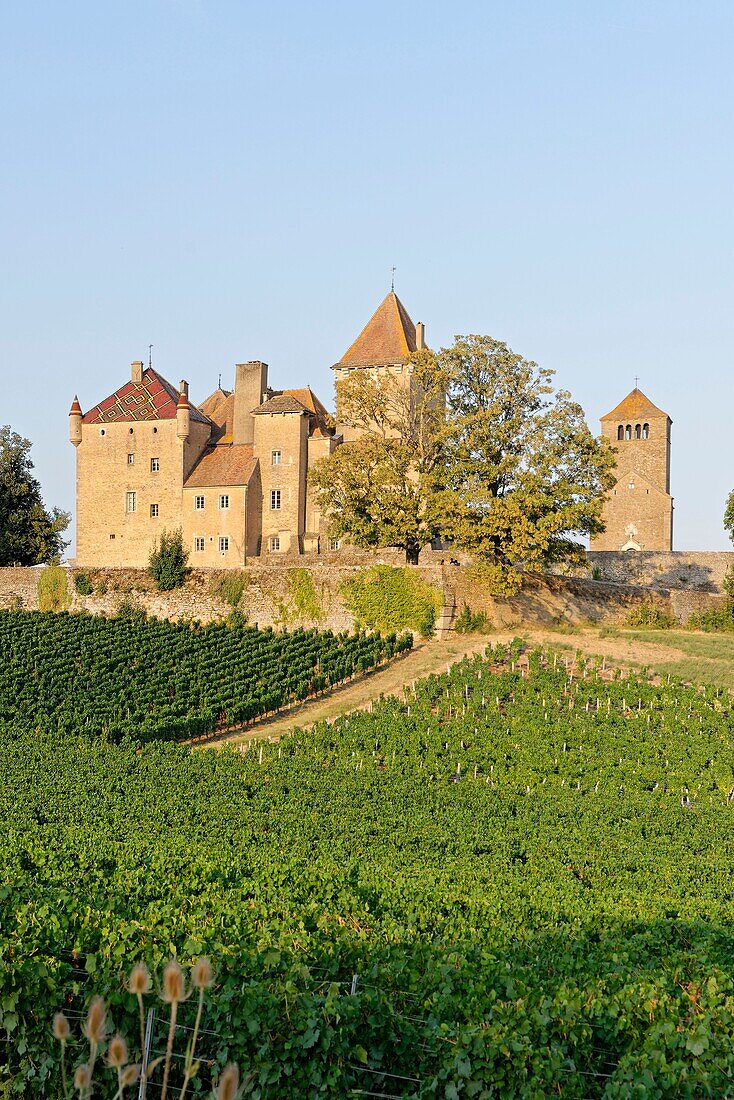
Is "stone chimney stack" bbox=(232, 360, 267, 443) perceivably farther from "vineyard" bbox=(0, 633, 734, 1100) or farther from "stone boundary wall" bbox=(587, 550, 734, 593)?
"vineyard" bbox=(0, 633, 734, 1100)

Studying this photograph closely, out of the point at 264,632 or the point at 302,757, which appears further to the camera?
the point at 264,632

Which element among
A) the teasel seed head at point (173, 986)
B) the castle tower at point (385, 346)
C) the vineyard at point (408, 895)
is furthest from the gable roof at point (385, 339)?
the teasel seed head at point (173, 986)

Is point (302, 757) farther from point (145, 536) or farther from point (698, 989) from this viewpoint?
point (145, 536)

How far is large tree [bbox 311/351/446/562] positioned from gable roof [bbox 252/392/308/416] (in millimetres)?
7708

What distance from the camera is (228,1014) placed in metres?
7.89

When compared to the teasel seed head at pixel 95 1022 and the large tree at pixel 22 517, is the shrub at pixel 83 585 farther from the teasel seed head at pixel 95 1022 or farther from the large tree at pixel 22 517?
the teasel seed head at pixel 95 1022

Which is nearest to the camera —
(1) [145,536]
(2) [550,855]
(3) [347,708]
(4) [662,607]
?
(2) [550,855]

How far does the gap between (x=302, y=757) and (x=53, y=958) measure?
16.6 metres

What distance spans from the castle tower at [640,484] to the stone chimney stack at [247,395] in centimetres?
1975

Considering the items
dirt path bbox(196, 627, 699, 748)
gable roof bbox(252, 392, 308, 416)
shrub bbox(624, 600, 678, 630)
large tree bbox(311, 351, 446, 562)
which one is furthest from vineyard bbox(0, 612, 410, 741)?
gable roof bbox(252, 392, 308, 416)

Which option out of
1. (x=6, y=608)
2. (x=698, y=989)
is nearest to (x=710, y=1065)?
(x=698, y=989)

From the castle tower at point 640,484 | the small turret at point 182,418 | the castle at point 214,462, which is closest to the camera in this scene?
the castle at point 214,462

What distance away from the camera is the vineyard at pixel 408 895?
7727 millimetres

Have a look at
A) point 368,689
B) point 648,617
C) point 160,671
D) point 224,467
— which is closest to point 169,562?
point 224,467
